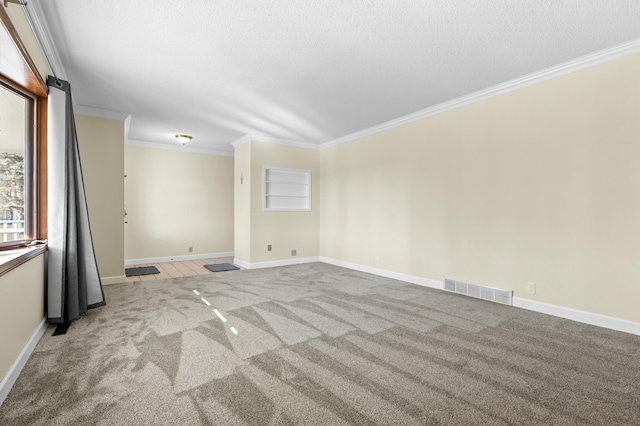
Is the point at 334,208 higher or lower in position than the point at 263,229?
higher

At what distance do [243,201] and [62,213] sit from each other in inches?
131

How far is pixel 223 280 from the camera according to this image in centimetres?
489

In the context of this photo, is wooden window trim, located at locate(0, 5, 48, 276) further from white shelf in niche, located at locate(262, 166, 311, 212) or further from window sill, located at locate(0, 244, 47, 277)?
white shelf in niche, located at locate(262, 166, 311, 212)

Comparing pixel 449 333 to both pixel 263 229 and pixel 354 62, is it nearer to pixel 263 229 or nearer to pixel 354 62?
pixel 354 62

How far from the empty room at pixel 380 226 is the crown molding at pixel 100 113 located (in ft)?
0.10

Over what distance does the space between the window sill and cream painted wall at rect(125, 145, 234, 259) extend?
12.8 feet

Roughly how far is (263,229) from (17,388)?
427 cm

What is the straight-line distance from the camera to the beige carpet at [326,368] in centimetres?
168

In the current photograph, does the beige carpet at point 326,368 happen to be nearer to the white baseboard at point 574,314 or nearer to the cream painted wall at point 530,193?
the white baseboard at point 574,314

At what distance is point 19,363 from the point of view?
6.85 feet

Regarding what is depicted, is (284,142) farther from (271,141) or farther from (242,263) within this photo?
(242,263)

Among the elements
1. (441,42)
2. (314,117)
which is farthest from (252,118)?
(441,42)

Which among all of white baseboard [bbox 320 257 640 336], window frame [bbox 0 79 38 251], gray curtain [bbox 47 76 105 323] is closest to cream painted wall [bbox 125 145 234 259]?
gray curtain [bbox 47 76 105 323]

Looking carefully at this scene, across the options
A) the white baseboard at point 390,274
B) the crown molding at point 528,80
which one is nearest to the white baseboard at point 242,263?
the white baseboard at point 390,274
